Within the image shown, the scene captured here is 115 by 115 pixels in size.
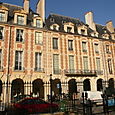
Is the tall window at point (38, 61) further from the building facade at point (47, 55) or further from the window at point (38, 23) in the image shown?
the window at point (38, 23)

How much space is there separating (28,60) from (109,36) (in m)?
15.5

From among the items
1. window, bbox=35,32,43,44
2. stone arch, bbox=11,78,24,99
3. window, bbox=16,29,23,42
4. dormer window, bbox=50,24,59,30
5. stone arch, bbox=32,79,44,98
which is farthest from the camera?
dormer window, bbox=50,24,59,30

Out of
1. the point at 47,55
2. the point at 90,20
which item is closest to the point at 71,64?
the point at 47,55

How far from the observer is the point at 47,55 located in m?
21.3

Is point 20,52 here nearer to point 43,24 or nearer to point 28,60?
point 28,60

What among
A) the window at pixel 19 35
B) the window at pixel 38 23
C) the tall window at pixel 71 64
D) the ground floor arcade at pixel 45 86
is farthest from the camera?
the window at pixel 38 23

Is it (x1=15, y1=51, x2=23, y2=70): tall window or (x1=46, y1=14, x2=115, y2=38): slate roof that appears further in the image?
(x1=46, y1=14, x2=115, y2=38): slate roof

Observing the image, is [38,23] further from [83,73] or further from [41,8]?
[83,73]

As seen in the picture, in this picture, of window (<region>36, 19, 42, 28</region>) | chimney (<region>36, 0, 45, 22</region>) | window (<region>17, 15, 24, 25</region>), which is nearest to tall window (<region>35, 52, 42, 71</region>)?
window (<region>36, 19, 42, 28</region>)

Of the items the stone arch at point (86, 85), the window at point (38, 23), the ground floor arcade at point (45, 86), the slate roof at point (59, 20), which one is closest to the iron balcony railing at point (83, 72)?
the ground floor arcade at point (45, 86)

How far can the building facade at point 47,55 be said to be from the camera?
1938 cm

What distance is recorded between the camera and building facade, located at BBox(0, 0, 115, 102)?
19.4 metres

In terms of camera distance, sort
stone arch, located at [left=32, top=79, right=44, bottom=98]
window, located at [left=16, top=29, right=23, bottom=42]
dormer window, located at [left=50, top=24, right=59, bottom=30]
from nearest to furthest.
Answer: window, located at [left=16, top=29, right=23, bottom=42] → stone arch, located at [left=32, top=79, right=44, bottom=98] → dormer window, located at [left=50, top=24, right=59, bottom=30]

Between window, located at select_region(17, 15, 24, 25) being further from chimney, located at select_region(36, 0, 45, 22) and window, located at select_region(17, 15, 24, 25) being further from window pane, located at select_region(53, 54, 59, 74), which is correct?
window pane, located at select_region(53, 54, 59, 74)
